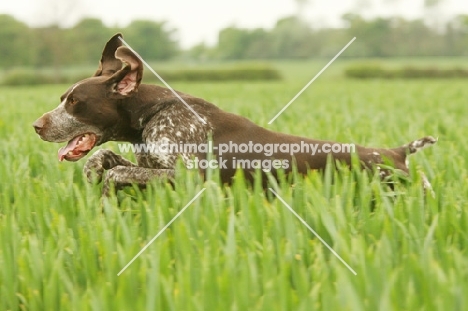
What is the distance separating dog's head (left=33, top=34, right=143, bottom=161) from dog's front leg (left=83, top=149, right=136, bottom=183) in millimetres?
115

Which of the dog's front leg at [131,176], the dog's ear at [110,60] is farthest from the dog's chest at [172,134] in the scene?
the dog's ear at [110,60]

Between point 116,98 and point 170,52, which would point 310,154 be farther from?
point 170,52

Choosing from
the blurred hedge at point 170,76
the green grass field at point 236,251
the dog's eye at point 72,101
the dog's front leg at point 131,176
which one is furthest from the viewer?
the blurred hedge at point 170,76

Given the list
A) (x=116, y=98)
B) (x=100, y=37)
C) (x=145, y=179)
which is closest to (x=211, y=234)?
(x=145, y=179)

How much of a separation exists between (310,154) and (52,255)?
169 cm

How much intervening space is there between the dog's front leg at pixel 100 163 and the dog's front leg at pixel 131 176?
0.65 feet

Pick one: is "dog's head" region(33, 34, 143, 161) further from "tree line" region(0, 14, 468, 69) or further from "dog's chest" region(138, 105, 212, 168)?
"tree line" region(0, 14, 468, 69)

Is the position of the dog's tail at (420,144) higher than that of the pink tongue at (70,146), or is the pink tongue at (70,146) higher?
the pink tongue at (70,146)

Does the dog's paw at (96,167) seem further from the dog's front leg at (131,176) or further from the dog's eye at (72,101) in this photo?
the dog's eye at (72,101)

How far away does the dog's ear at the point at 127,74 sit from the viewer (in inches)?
140

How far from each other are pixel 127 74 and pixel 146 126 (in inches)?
11.4

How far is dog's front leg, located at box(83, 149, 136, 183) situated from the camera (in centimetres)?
379

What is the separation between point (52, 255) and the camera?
232 cm

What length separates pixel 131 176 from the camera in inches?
138
